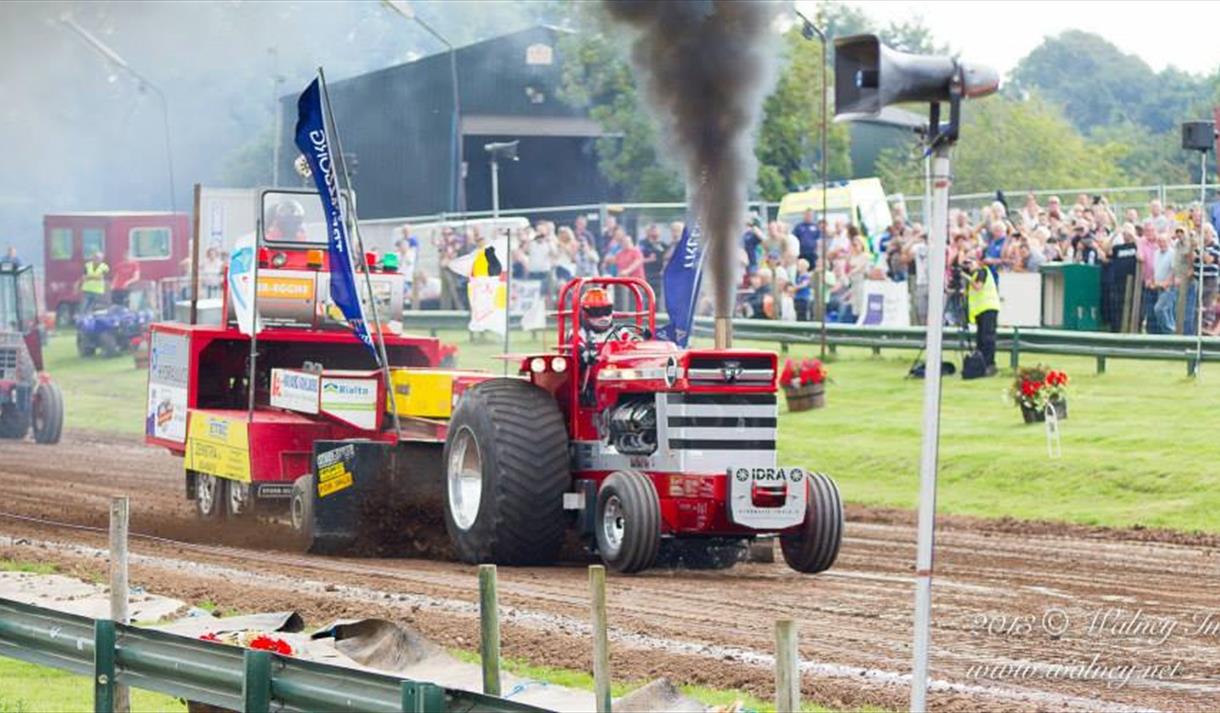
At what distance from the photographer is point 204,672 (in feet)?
24.4

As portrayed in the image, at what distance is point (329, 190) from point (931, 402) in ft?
31.6

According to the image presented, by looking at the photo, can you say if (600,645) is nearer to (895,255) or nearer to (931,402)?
(931,402)

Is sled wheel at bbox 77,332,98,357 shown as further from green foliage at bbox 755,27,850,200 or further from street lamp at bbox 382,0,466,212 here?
green foliage at bbox 755,27,850,200

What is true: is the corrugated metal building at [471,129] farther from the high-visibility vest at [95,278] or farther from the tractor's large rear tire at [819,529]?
the tractor's large rear tire at [819,529]

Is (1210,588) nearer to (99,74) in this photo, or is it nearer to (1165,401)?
(1165,401)

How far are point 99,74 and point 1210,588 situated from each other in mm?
25704

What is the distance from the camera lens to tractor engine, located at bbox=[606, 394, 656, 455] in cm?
1272

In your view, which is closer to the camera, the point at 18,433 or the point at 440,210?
the point at 18,433

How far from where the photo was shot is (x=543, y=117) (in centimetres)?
3462

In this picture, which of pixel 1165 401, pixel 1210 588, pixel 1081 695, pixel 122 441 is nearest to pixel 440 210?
pixel 122 441

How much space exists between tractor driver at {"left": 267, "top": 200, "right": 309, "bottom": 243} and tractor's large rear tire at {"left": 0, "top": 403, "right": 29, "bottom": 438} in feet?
30.0

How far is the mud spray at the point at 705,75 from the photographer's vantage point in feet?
47.5

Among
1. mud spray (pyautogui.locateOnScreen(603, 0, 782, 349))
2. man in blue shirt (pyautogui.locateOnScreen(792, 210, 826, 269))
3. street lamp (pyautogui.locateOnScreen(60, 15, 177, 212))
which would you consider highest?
street lamp (pyautogui.locateOnScreen(60, 15, 177, 212))

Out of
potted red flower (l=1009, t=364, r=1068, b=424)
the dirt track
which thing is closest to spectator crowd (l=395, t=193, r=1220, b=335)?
potted red flower (l=1009, t=364, r=1068, b=424)
